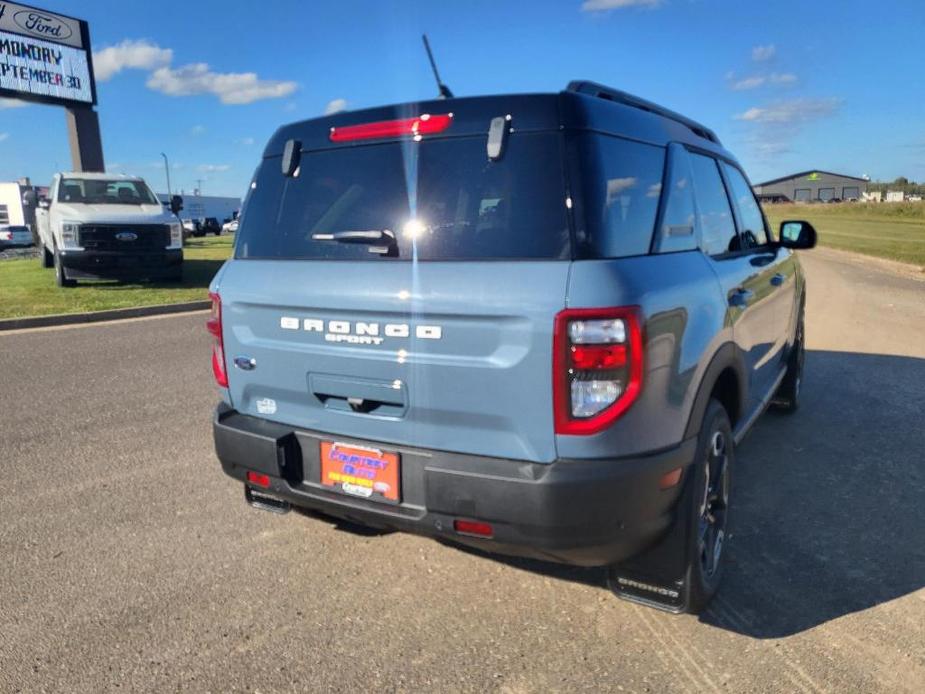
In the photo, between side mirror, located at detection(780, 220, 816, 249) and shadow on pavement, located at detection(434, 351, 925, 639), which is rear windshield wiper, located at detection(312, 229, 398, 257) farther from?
side mirror, located at detection(780, 220, 816, 249)

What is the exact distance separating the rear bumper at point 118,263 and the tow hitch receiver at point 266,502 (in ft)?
36.9

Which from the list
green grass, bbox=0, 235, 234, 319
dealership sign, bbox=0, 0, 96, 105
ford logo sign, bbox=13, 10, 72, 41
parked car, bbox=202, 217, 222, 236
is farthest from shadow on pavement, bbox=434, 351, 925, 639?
parked car, bbox=202, 217, 222, 236

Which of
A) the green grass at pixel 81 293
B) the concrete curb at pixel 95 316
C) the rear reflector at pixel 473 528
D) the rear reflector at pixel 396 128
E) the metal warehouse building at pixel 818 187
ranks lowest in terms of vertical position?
the concrete curb at pixel 95 316

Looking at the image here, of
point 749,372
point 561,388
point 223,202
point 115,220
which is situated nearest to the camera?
point 561,388

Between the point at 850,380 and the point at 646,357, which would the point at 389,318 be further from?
the point at 850,380

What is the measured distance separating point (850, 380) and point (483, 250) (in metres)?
5.81

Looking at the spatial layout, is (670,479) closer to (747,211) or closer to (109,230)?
(747,211)

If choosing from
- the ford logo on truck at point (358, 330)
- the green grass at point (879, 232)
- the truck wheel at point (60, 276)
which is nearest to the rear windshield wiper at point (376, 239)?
the ford logo on truck at point (358, 330)

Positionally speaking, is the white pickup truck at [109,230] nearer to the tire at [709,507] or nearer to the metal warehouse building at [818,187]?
the tire at [709,507]

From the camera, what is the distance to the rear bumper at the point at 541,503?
2.30m

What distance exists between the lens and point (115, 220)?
1291cm

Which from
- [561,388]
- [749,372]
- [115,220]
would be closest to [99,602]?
[561,388]

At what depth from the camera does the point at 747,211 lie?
437 cm

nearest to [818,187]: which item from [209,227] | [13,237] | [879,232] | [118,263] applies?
[879,232]
